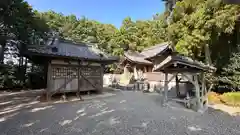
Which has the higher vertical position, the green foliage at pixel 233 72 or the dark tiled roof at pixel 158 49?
the dark tiled roof at pixel 158 49

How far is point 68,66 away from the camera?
866 centimetres

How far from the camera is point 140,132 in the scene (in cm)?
404

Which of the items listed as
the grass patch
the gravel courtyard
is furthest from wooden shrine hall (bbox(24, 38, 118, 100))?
the grass patch

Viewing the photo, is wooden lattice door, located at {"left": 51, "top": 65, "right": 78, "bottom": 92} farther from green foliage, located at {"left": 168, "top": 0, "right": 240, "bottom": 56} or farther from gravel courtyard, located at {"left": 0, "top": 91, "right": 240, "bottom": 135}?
green foliage, located at {"left": 168, "top": 0, "right": 240, "bottom": 56}

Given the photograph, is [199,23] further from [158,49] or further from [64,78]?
[64,78]

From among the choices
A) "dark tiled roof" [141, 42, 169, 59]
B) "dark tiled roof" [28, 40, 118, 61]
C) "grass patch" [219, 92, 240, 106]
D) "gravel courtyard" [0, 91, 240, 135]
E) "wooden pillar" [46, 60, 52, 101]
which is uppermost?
"dark tiled roof" [141, 42, 169, 59]

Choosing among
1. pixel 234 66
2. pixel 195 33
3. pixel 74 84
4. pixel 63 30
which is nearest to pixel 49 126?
pixel 74 84

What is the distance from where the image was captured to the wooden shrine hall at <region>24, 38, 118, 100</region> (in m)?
7.88

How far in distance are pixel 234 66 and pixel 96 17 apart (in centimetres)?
3090

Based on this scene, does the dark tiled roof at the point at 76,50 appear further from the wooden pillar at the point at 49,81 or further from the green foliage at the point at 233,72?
the green foliage at the point at 233,72

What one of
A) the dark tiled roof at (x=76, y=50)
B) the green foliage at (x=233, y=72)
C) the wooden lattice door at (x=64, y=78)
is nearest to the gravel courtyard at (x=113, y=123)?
the wooden lattice door at (x=64, y=78)

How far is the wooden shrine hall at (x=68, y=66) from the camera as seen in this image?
7.88 meters

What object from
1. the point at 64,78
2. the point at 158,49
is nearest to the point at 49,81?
the point at 64,78

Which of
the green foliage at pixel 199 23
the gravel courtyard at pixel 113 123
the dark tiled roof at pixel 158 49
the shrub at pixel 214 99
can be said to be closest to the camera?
the gravel courtyard at pixel 113 123
